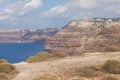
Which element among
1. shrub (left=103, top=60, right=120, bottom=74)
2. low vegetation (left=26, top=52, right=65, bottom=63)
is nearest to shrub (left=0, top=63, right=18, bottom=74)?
low vegetation (left=26, top=52, right=65, bottom=63)

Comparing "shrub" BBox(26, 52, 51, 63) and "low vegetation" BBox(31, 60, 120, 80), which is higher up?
"shrub" BBox(26, 52, 51, 63)

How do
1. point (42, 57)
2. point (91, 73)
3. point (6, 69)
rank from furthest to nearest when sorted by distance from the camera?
point (42, 57), point (6, 69), point (91, 73)

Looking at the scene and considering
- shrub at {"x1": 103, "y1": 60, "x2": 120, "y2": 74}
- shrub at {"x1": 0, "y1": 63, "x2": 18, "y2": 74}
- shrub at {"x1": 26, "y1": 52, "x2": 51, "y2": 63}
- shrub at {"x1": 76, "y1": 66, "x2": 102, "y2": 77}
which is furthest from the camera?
shrub at {"x1": 26, "y1": 52, "x2": 51, "y2": 63}

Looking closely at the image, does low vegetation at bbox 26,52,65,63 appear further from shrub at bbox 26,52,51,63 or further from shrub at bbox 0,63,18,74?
shrub at bbox 0,63,18,74

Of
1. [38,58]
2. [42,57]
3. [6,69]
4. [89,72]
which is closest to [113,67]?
[89,72]

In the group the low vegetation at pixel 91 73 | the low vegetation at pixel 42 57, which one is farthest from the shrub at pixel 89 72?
the low vegetation at pixel 42 57

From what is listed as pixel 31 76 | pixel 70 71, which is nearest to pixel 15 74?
pixel 31 76

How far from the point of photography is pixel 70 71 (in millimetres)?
28516

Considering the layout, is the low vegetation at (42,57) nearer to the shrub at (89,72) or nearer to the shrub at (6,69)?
the shrub at (6,69)

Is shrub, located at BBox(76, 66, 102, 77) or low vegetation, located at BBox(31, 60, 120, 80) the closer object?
low vegetation, located at BBox(31, 60, 120, 80)

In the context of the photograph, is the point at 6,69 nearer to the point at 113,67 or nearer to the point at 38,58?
the point at 113,67

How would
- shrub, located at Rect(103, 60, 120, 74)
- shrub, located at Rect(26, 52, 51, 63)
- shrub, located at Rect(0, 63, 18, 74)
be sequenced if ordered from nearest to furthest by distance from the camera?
shrub, located at Rect(103, 60, 120, 74) → shrub, located at Rect(0, 63, 18, 74) → shrub, located at Rect(26, 52, 51, 63)

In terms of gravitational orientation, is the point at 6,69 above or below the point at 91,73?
above

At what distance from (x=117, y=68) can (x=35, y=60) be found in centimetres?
1431
